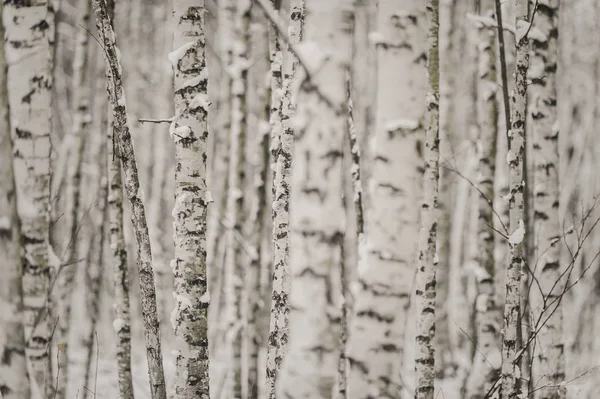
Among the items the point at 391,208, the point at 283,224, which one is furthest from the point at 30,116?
the point at 391,208

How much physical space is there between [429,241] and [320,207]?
94.9 inches

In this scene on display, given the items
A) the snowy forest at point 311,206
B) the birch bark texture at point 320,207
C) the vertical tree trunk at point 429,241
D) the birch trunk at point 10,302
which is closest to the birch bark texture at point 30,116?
the snowy forest at point 311,206

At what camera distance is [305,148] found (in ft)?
7.23

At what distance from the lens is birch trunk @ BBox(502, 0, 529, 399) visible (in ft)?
11.8

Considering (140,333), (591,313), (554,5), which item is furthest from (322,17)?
(140,333)

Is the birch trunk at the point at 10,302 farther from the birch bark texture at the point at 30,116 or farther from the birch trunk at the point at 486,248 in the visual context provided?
the birch trunk at the point at 486,248

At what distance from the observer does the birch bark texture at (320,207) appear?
2.17m

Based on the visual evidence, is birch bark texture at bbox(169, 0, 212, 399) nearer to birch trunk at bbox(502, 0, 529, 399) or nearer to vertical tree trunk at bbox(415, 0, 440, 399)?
vertical tree trunk at bbox(415, 0, 440, 399)

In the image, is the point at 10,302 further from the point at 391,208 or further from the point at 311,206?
the point at 391,208

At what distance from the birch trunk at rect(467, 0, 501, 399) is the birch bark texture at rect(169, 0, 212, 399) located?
3565 millimetres

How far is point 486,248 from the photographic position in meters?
6.13

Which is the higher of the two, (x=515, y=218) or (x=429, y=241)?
(x=515, y=218)

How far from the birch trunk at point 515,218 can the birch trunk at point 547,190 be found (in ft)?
3.28

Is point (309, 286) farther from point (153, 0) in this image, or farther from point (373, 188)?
point (153, 0)
